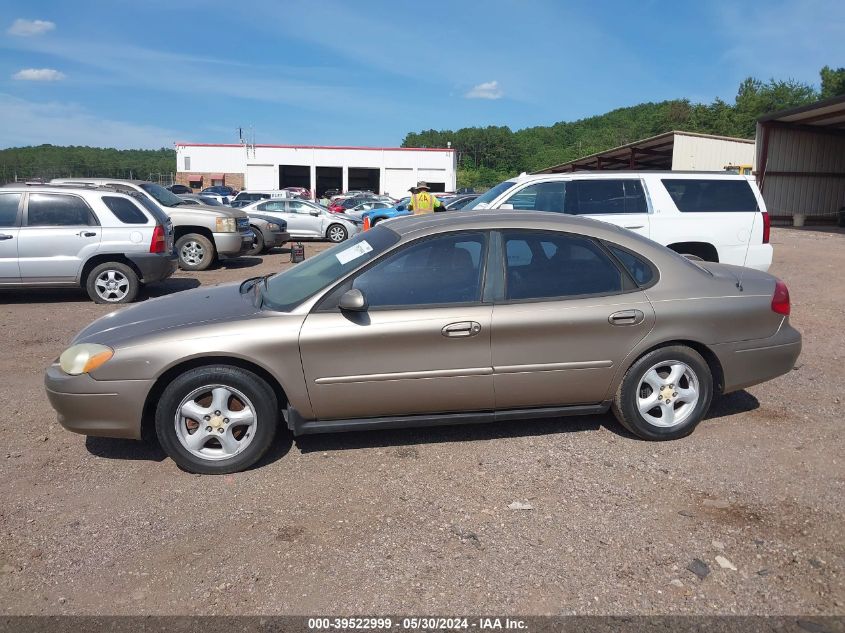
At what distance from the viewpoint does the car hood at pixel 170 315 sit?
153 inches

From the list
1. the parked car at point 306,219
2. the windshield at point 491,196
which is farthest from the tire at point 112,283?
the parked car at point 306,219

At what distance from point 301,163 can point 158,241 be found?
175 ft

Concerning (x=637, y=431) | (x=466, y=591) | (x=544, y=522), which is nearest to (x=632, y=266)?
(x=637, y=431)

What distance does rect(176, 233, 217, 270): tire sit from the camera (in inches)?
499

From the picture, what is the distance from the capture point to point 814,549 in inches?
123

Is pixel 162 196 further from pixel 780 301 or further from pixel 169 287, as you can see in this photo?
pixel 780 301

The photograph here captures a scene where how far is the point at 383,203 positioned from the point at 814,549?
28.0 meters

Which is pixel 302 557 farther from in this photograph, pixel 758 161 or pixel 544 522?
pixel 758 161

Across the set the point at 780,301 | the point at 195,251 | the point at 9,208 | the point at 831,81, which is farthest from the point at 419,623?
the point at 831,81

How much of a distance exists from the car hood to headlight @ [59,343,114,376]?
0.06m

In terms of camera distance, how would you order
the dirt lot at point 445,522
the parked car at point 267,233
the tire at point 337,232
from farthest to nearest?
the tire at point 337,232 → the parked car at point 267,233 → the dirt lot at point 445,522

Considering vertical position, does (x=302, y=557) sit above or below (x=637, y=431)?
below

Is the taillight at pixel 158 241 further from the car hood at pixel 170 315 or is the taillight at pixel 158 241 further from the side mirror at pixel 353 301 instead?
the side mirror at pixel 353 301

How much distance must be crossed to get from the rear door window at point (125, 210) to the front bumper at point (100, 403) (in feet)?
19.3
